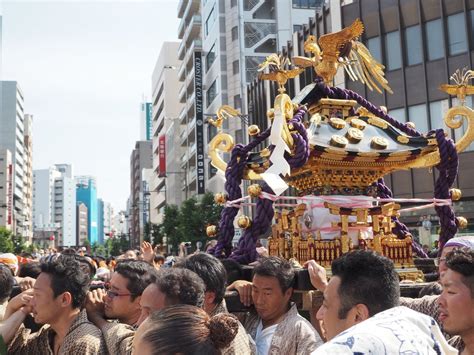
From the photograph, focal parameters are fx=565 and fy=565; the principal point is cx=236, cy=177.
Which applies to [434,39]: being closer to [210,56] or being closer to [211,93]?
[211,93]

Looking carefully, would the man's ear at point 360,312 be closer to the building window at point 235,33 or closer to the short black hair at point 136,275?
the short black hair at point 136,275

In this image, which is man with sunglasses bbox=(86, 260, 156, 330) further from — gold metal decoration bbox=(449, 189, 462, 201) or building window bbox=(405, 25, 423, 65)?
building window bbox=(405, 25, 423, 65)

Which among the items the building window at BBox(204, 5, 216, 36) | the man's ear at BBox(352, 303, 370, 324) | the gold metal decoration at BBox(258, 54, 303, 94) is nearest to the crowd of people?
the man's ear at BBox(352, 303, 370, 324)

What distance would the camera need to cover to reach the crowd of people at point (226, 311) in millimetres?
1717

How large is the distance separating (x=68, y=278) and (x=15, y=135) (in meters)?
92.8

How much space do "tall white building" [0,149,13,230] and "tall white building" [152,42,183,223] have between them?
1991 centimetres

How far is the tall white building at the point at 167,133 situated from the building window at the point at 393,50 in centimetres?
2647

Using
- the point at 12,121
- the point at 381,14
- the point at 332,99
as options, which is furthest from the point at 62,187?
the point at 332,99

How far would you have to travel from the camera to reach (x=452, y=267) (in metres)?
2.75

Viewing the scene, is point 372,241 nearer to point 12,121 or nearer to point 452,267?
point 452,267

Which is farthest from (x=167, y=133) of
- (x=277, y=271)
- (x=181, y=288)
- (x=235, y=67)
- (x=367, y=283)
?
(x=367, y=283)

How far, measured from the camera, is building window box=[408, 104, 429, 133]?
26.0m

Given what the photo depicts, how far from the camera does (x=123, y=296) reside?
3.66 metres

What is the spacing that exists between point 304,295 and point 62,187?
167543 mm
